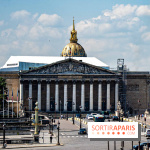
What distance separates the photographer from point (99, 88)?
168m

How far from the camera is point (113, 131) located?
56.5m

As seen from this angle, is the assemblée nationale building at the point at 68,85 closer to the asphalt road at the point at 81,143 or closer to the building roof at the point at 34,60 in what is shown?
the building roof at the point at 34,60

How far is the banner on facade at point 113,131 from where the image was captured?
56.5m

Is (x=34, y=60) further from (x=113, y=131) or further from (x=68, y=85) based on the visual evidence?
(x=113, y=131)

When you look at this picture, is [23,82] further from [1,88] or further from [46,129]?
[46,129]

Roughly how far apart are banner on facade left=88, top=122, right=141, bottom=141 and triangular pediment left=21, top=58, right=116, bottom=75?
109611 millimetres

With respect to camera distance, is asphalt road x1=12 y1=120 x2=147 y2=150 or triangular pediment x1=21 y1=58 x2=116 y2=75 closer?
asphalt road x1=12 y1=120 x2=147 y2=150

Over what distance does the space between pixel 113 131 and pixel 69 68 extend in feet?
365

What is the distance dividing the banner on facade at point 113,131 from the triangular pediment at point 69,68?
360ft

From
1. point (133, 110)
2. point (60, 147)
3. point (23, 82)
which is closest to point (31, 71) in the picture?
point (23, 82)

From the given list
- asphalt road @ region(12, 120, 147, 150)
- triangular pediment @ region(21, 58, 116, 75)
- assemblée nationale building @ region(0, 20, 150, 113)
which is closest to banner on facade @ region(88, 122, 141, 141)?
asphalt road @ region(12, 120, 147, 150)

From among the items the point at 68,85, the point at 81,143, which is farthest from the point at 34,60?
the point at 81,143

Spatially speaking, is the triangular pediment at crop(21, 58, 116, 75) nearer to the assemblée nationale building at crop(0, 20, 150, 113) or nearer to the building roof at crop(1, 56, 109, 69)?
the assemblée nationale building at crop(0, 20, 150, 113)

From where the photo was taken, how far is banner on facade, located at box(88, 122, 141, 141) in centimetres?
A: 5650
